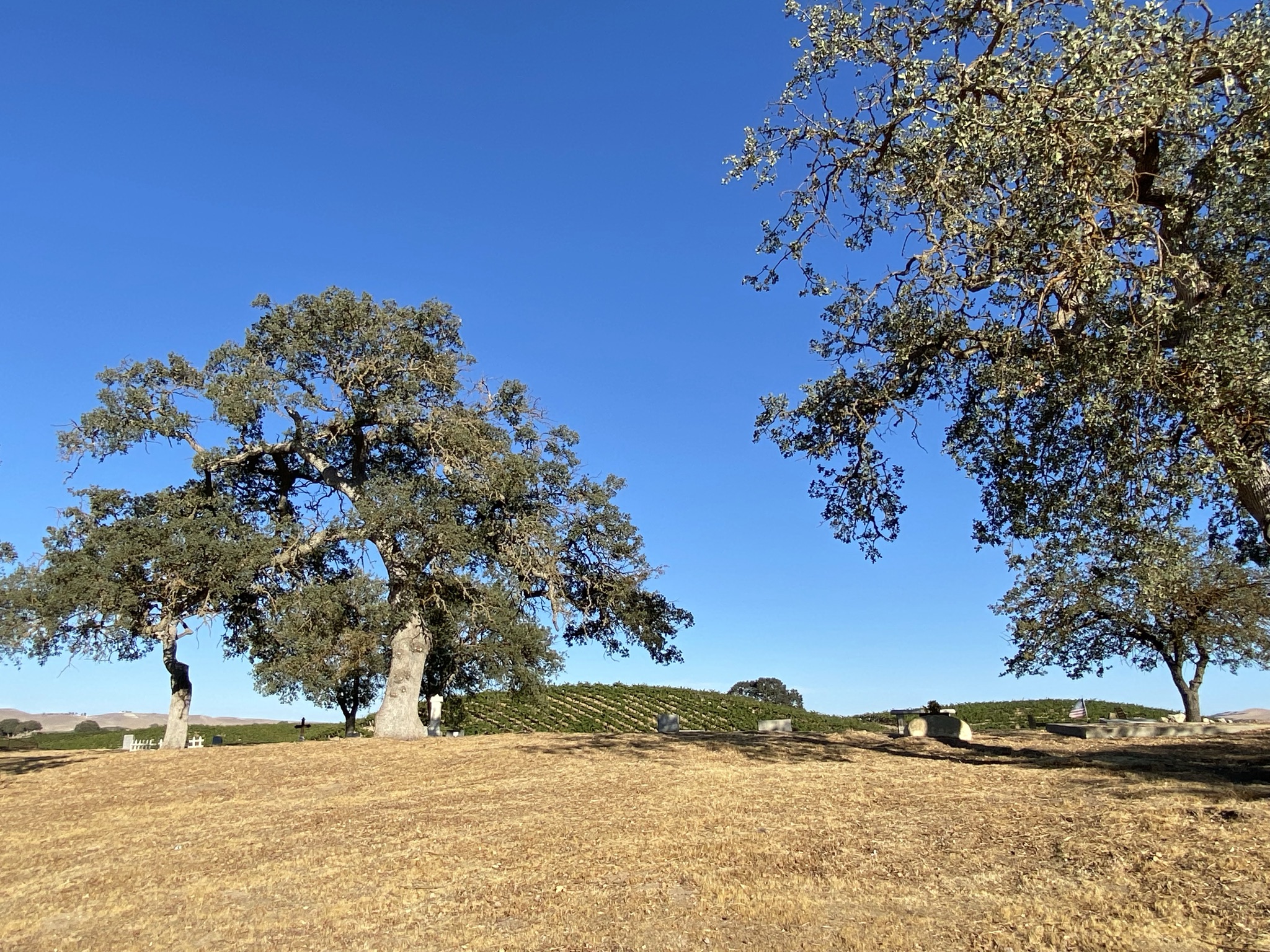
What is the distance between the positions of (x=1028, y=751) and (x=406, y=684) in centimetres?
1713

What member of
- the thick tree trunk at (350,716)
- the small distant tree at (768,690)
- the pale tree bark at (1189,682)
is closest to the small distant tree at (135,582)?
the thick tree trunk at (350,716)

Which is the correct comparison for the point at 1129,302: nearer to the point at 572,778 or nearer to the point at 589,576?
the point at 572,778

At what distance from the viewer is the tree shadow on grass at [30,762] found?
1948 centimetres

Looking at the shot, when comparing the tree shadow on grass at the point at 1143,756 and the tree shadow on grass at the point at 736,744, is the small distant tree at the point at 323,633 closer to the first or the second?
the tree shadow on grass at the point at 736,744

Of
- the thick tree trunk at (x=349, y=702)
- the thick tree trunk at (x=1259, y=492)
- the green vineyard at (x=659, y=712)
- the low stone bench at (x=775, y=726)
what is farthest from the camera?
the green vineyard at (x=659, y=712)

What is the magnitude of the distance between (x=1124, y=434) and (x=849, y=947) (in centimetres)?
995

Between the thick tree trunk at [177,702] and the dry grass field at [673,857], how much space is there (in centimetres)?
749

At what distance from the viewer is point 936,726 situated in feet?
69.2

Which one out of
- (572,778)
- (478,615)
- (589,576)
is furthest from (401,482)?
(572,778)

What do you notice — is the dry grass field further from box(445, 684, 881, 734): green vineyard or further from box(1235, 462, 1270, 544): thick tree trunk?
box(445, 684, 881, 734): green vineyard

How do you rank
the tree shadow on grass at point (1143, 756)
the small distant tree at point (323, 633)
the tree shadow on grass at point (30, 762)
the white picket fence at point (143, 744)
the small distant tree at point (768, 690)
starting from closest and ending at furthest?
the tree shadow on grass at point (1143, 756)
the tree shadow on grass at point (30, 762)
the small distant tree at point (323, 633)
the white picket fence at point (143, 744)
the small distant tree at point (768, 690)

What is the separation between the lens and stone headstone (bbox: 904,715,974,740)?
67.9 feet

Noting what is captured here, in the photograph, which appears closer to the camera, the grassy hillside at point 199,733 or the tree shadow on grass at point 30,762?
the tree shadow on grass at point 30,762

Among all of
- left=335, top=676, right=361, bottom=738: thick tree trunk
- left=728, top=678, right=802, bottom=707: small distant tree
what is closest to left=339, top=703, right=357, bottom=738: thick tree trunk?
left=335, top=676, right=361, bottom=738: thick tree trunk
